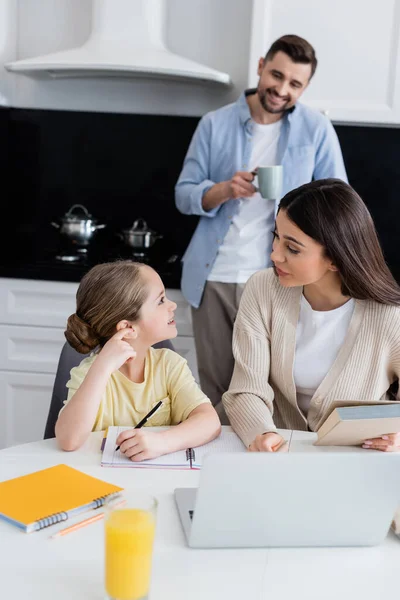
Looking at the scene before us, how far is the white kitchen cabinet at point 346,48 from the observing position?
2.72 metres

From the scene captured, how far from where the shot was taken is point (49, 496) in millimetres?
1225

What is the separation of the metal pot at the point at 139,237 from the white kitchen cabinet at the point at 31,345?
0.35 metres

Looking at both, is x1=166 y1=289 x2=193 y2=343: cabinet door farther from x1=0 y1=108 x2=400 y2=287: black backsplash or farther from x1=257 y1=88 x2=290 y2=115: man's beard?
x1=257 y1=88 x2=290 y2=115: man's beard

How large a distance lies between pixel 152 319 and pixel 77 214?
1762 mm

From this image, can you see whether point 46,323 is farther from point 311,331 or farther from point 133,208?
point 311,331

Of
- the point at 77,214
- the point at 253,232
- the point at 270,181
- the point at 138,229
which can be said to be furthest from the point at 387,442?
the point at 77,214

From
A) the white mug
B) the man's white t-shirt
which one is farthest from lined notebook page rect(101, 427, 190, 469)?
the man's white t-shirt

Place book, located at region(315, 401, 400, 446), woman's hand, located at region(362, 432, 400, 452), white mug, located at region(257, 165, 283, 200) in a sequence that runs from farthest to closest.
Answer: white mug, located at region(257, 165, 283, 200) → woman's hand, located at region(362, 432, 400, 452) → book, located at region(315, 401, 400, 446)

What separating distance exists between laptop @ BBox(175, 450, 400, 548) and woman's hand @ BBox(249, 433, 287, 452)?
346 millimetres

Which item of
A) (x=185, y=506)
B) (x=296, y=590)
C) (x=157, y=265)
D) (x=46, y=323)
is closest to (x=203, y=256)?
(x=157, y=265)

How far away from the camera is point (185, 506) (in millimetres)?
1220

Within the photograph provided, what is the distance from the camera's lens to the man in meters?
2.61

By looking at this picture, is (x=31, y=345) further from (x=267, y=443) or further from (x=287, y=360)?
(x=267, y=443)

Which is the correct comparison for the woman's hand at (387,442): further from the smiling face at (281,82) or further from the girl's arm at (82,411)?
the smiling face at (281,82)
